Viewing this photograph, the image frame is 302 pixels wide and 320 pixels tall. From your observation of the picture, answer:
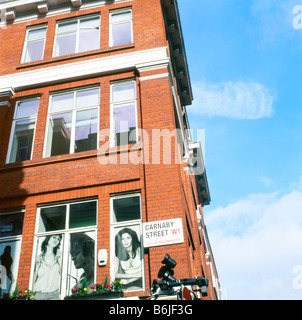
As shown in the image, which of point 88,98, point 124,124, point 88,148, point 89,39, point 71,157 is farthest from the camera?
point 89,39

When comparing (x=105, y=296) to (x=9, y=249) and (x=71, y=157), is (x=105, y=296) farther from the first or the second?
(x=71, y=157)

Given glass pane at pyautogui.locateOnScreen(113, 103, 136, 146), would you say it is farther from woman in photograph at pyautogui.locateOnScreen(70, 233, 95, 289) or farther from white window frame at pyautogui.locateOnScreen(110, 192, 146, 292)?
woman in photograph at pyautogui.locateOnScreen(70, 233, 95, 289)

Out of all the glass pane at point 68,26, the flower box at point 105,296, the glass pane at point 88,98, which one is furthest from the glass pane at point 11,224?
the glass pane at point 68,26

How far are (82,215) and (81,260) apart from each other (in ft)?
3.79

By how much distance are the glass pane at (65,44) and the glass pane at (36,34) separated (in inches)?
28.1

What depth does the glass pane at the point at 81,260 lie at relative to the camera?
8.83 m

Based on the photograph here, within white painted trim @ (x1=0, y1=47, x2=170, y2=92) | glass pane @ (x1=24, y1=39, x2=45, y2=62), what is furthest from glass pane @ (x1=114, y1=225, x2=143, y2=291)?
glass pane @ (x1=24, y1=39, x2=45, y2=62)

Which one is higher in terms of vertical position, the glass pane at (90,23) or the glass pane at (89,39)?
the glass pane at (90,23)

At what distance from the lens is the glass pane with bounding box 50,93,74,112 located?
11.6 m

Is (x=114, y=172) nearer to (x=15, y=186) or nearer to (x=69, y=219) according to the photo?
(x=69, y=219)

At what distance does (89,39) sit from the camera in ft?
42.1

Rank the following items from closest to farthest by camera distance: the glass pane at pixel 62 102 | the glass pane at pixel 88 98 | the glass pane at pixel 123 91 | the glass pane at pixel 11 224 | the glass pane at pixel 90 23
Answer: the glass pane at pixel 11 224, the glass pane at pixel 123 91, the glass pane at pixel 88 98, the glass pane at pixel 62 102, the glass pane at pixel 90 23

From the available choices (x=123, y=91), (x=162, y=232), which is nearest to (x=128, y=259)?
(x=162, y=232)

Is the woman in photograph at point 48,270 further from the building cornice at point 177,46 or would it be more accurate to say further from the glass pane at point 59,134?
the building cornice at point 177,46
